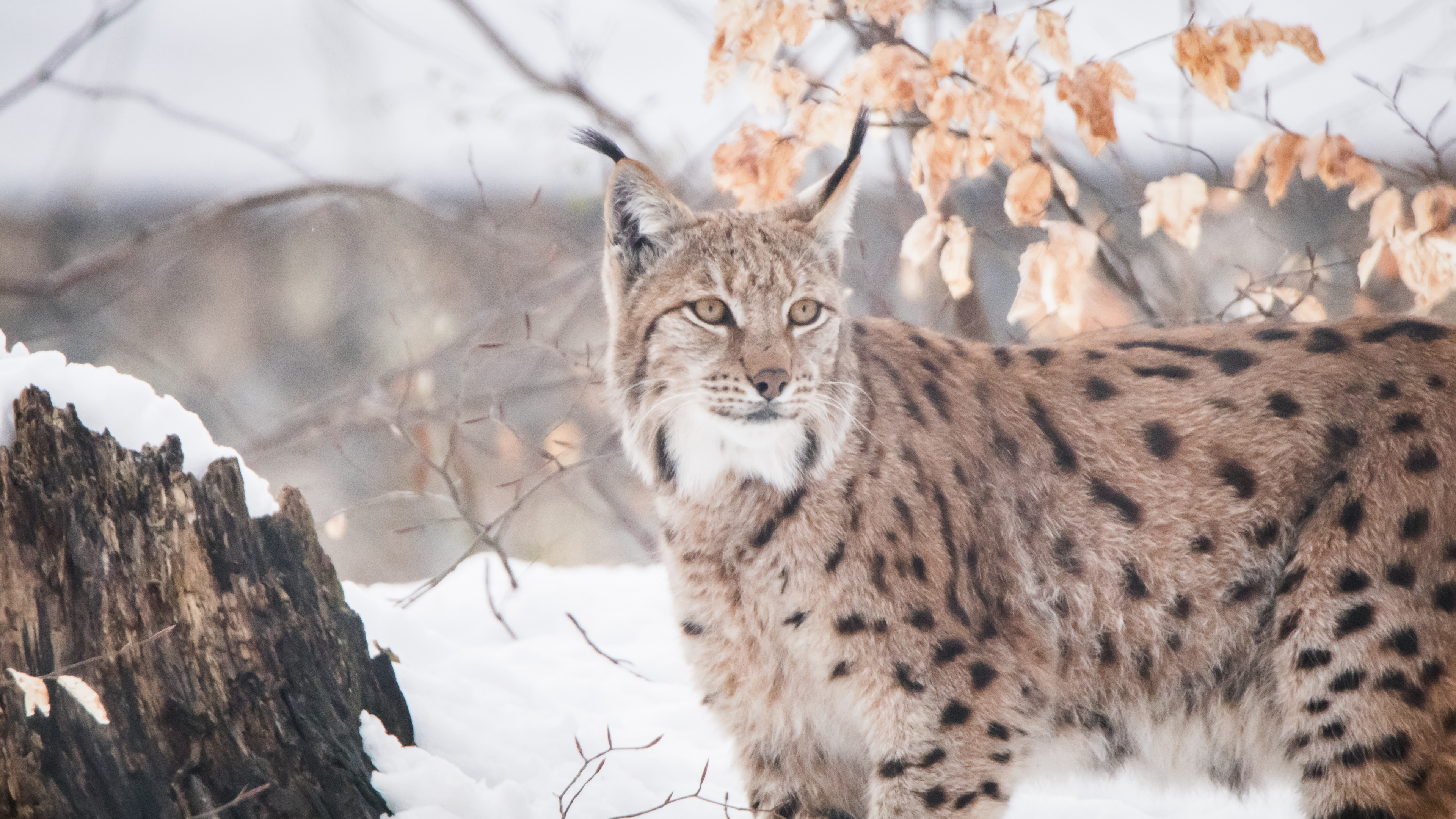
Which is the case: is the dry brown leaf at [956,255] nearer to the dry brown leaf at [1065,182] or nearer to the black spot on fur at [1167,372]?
the dry brown leaf at [1065,182]

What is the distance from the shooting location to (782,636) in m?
3.01

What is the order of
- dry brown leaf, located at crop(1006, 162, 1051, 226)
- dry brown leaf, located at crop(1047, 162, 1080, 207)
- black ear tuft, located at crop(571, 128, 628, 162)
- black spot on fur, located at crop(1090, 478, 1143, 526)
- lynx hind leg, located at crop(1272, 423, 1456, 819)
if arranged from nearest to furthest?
lynx hind leg, located at crop(1272, 423, 1456, 819) → black ear tuft, located at crop(571, 128, 628, 162) → black spot on fur, located at crop(1090, 478, 1143, 526) → dry brown leaf, located at crop(1006, 162, 1051, 226) → dry brown leaf, located at crop(1047, 162, 1080, 207)

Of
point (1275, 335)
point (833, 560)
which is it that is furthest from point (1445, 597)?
point (833, 560)

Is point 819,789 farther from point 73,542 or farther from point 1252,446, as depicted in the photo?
point 73,542

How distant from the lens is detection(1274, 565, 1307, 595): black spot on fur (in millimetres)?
2971

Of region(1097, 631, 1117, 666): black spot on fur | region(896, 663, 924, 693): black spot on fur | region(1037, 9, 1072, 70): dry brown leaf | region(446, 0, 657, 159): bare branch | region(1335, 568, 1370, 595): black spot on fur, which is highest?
region(446, 0, 657, 159): bare branch

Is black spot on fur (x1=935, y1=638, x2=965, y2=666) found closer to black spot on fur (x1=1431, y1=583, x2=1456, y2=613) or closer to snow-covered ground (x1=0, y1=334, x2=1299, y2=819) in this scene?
snow-covered ground (x1=0, y1=334, x2=1299, y2=819)

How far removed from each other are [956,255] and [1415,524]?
181 cm

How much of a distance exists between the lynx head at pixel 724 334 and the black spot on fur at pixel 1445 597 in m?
1.54

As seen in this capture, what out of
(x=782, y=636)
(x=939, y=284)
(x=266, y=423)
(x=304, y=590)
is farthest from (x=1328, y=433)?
(x=266, y=423)

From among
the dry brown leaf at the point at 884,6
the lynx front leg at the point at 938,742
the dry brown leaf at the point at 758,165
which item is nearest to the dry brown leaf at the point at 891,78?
the dry brown leaf at the point at 884,6

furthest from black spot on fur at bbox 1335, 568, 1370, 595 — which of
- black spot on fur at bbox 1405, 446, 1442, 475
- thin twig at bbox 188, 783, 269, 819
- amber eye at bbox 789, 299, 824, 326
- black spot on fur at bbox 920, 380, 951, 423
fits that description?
thin twig at bbox 188, 783, 269, 819

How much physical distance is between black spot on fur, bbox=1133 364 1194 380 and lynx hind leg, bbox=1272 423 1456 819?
19.5 inches

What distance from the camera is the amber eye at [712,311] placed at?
308cm
